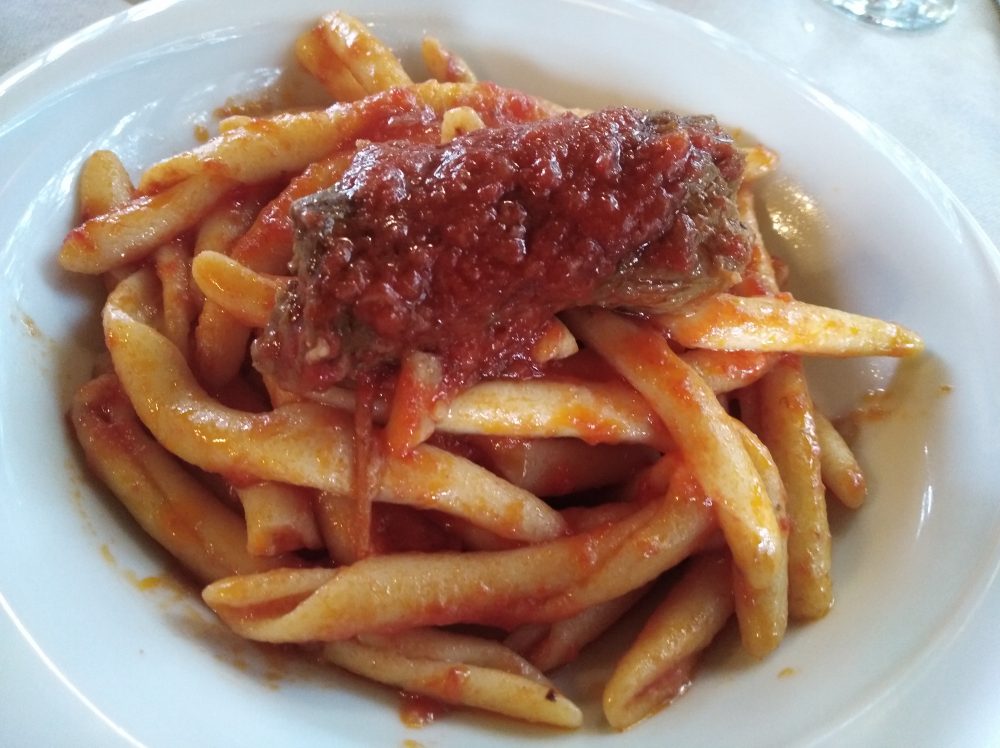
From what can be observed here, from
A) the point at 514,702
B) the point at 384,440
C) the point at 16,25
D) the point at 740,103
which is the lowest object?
the point at 514,702

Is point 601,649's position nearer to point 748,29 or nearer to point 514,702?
point 514,702

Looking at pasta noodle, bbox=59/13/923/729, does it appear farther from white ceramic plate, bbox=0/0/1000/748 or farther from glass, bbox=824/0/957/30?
glass, bbox=824/0/957/30

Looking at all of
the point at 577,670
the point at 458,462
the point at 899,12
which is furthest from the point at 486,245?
the point at 899,12

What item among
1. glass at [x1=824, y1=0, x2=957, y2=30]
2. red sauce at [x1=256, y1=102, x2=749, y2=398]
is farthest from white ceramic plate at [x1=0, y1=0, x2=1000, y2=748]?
glass at [x1=824, y1=0, x2=957, y2=30]

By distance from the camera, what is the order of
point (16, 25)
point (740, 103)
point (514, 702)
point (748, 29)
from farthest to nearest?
point (748, 29) < point (16, 25) < point (740, 103) < point (514, 702)

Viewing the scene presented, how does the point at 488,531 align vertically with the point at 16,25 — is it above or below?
below

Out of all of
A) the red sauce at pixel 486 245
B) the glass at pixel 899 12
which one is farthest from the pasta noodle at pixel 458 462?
the glass at pixel 899 12

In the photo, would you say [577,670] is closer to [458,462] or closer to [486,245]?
[458,462]

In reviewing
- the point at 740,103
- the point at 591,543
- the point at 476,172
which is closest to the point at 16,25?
the point at 476,172
